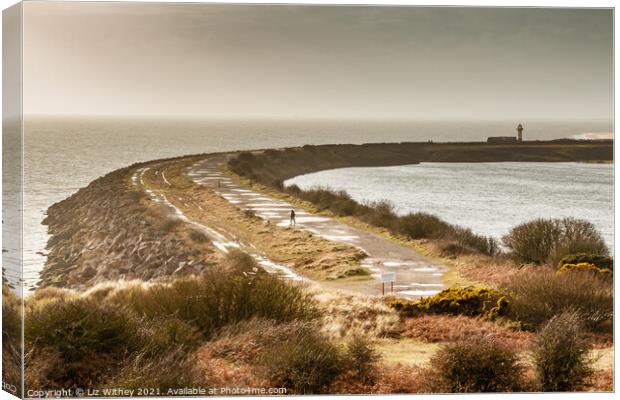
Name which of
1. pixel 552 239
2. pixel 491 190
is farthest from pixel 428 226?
pixel 552 239

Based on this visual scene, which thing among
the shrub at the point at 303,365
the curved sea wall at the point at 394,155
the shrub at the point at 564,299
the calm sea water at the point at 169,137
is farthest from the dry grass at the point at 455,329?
the calm sea water at the point at 169,137

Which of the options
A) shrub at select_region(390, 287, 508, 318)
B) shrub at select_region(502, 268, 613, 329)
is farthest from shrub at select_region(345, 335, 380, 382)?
shrub at select_region(502, 268, 613, 329)

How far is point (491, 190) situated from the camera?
20688 mm

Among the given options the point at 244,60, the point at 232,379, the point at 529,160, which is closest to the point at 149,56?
the point at 244,60

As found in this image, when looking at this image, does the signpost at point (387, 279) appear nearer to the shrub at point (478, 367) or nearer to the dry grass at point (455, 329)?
the dry grass at point (455, 329)

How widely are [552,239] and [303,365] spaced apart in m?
5.50

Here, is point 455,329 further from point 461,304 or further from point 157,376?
point 157,376

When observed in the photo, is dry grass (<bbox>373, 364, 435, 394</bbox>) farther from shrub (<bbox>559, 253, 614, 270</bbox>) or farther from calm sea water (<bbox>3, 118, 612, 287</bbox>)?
calm sea water (<bbox>3, 118, 612, 287</bbox>)

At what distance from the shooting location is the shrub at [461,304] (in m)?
19.5

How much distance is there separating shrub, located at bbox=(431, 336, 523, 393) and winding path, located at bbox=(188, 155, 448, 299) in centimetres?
229

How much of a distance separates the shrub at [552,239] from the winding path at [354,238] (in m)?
1.43

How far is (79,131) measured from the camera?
19.3m

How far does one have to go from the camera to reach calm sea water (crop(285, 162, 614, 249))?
65.1 ft

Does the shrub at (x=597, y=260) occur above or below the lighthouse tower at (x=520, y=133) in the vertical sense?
below
